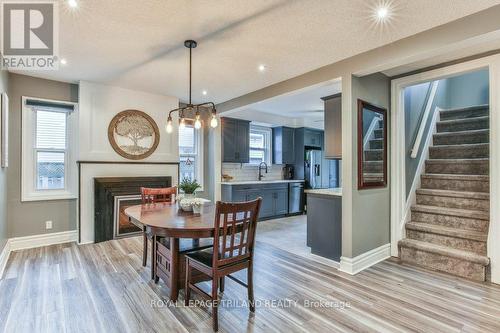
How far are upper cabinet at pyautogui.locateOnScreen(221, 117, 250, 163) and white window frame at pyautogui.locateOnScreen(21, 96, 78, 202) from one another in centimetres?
277

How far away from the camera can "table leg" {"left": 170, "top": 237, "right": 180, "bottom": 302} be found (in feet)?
8.06

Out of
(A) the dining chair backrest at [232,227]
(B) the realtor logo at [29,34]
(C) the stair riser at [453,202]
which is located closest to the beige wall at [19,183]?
(B) the realtor logo at [29,34]

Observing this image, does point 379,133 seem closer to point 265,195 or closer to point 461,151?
point 461,151

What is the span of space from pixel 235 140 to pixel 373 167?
3279 mm

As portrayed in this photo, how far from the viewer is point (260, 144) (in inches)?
278

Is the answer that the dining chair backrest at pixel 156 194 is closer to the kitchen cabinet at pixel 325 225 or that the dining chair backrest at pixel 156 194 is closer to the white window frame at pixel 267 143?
the kitchen cabinet at pixel 325 225

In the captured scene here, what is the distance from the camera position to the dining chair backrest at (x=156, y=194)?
3469 millimetres

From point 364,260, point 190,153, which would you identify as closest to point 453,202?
point 364,260

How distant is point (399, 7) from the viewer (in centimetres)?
218

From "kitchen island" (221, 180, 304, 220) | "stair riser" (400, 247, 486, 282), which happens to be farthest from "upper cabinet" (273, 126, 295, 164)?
"stair riser" (400, 247, 486, 282)

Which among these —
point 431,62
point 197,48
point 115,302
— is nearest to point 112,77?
point 197,48

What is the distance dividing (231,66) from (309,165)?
4135 mm

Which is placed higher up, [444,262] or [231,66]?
[231,66]

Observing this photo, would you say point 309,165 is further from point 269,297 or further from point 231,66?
point 269,297
